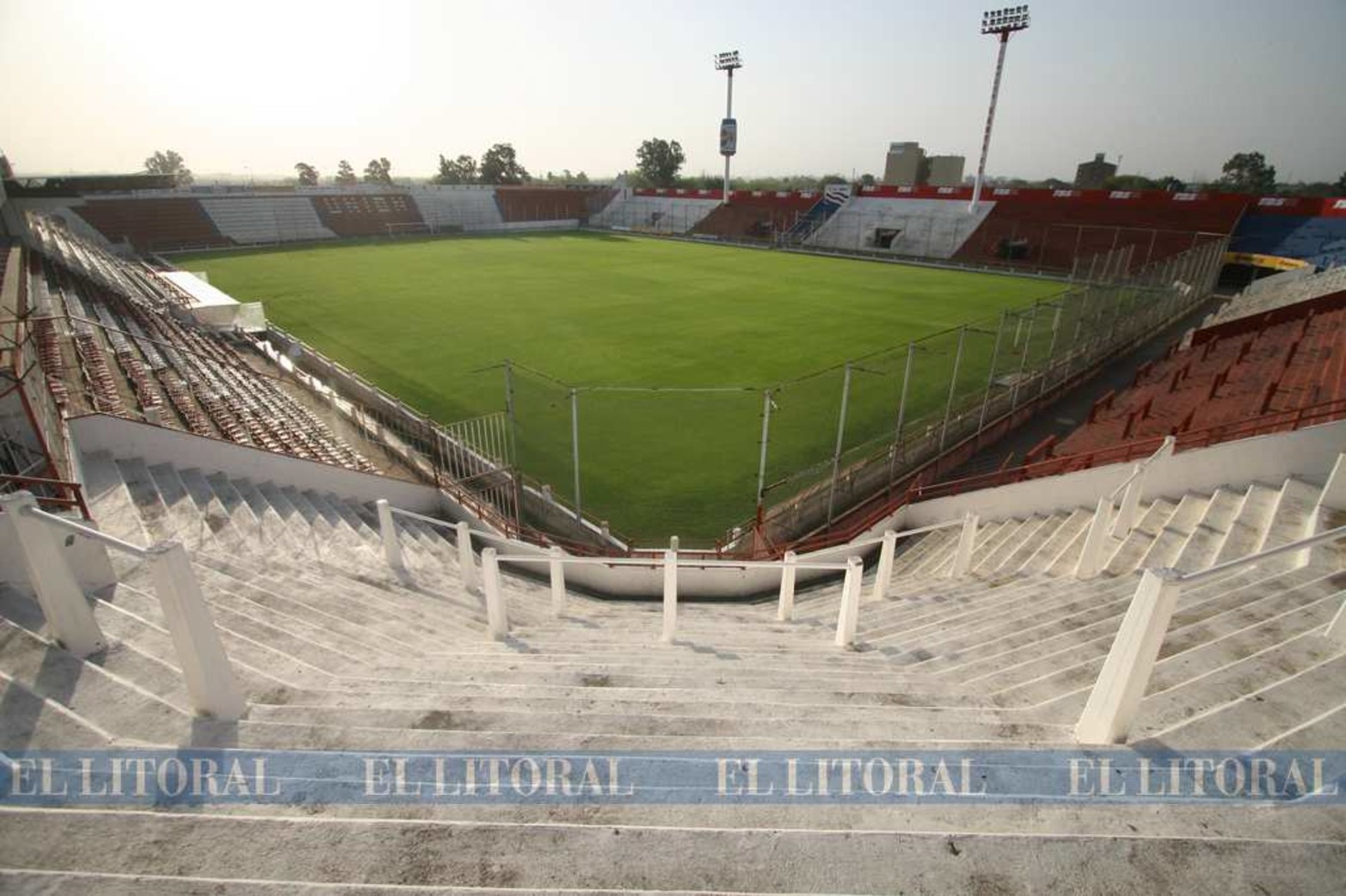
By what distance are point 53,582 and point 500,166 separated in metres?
133

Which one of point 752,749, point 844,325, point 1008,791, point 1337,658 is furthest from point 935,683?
point 844,325

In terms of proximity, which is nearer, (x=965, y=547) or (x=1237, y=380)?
(x=965, y=547)

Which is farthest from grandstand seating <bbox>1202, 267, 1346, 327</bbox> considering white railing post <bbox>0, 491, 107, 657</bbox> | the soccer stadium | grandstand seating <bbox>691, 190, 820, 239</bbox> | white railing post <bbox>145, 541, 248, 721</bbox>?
grandstand seating <bbox>691, 190, 820, 239</bbox>

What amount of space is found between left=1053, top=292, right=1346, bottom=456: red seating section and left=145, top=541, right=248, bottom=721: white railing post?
12.8 meters

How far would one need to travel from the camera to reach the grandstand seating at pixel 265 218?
60938 millimetres

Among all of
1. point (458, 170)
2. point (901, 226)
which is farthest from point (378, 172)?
point (901, 226)

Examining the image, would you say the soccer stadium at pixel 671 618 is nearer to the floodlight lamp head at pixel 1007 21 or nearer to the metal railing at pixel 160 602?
the metal railing at pixel 160 602

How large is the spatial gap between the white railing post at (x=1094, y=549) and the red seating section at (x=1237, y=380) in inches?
164

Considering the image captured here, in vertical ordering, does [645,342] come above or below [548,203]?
below

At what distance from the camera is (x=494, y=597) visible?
6.02 meters

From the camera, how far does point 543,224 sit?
269ft

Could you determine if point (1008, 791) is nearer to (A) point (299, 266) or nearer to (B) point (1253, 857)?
(B) point (1253, 857)

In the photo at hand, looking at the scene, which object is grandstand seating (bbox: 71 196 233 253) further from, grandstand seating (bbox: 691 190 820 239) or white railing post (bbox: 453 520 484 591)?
white railing post (bbox: 453 520 484 591)

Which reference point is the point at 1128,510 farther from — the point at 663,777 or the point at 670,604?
the point at 663,777
